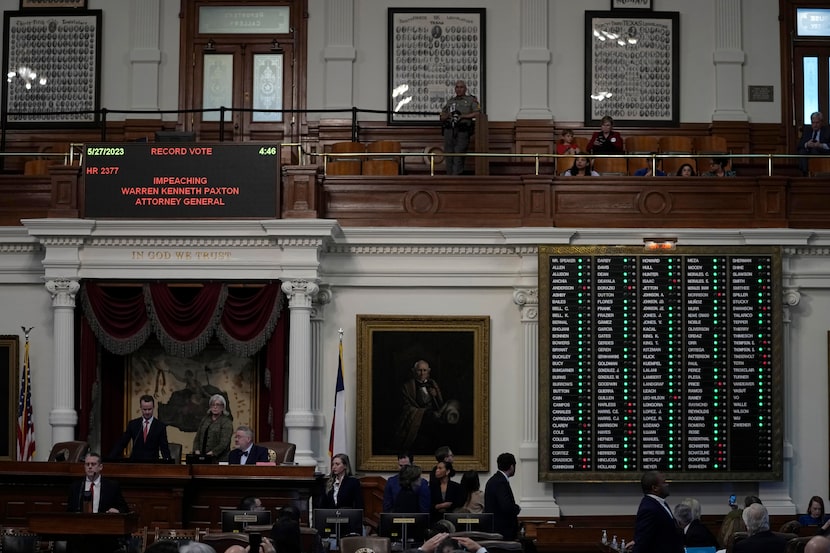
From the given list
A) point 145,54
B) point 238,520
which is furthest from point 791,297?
point 145,54

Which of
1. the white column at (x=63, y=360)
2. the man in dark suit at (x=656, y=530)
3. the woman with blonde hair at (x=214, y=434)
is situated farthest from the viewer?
the white column at (x=63, y=360)

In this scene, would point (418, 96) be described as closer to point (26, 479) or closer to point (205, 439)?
point (205, 439)

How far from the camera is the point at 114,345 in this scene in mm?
18203

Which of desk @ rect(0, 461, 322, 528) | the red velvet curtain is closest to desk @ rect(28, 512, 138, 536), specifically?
desk @ rect(0, 461, 322, 528)

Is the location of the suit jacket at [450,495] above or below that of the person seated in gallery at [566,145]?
below

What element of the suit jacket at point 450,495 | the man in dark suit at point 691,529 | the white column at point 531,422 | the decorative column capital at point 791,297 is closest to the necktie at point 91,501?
the suit jacket at point 450,495

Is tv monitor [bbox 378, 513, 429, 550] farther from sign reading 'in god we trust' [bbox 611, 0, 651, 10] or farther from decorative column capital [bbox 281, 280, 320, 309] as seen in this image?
sign reading 'in god we trust' [bbox 611, 0, 651, 10]

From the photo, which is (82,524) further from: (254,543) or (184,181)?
(184,181)

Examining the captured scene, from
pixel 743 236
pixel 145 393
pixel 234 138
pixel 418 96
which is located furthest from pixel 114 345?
pixel 743 236

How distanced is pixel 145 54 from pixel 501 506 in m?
11.8

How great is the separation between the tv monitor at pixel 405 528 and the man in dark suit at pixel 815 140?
34.5ft

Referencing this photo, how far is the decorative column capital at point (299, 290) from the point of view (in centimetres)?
1800

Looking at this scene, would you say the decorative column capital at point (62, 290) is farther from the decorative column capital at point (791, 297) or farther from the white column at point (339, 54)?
the decorative column capital at point (791, 297)

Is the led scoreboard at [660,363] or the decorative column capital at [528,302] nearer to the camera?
the led scoreboard at [660,363]
